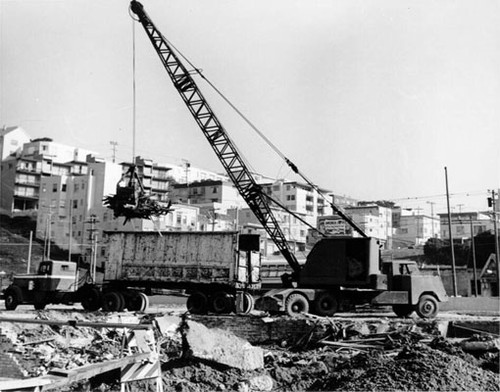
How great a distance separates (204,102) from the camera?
28.3 meters

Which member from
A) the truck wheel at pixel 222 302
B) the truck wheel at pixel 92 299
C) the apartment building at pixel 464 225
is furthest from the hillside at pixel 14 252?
the apartment building at pixel 464 225

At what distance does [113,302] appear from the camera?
21.8 m

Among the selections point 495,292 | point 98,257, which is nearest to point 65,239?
point 98,257

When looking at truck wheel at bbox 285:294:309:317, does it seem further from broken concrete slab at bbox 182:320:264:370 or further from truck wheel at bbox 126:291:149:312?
broken concrete slab at bbox 182:320:264:370

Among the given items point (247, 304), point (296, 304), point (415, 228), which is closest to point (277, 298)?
point (296, 304)

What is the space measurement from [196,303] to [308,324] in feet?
20.0

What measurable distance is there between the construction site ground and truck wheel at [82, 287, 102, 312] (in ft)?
8.08

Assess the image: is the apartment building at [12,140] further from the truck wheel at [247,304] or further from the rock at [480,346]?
the rock at [480,346]

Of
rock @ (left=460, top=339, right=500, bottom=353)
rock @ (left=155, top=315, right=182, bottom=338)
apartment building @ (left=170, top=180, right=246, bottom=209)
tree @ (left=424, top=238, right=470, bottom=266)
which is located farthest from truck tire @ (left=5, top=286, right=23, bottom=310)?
apartment building @ (left=170, top=180, right=246, bottom=209)

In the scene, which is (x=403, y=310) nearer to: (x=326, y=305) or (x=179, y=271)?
(x=326, y=305)

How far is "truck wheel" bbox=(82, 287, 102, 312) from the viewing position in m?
22.2

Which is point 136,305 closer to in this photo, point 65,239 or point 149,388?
point 149,388

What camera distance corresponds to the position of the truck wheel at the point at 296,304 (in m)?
20.8

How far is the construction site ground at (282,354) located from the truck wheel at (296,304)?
3116 millimetres
